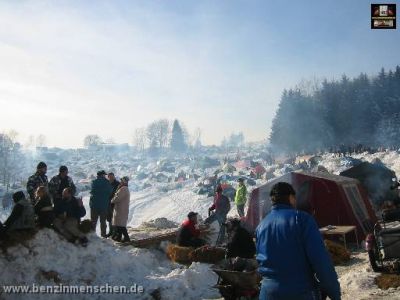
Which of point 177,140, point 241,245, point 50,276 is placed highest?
point 177,140

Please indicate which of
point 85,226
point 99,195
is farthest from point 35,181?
point 99,195

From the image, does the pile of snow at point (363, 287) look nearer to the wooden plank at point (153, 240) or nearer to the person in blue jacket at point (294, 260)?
the person in blue jacket at point (294, 260)

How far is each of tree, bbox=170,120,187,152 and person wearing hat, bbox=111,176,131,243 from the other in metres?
100

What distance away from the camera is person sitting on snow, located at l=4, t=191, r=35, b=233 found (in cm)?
826

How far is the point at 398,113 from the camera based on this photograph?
2311 inches

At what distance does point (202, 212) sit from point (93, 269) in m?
20.1

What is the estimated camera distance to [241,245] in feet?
26.4

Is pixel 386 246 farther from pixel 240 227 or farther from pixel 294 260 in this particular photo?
pixel 294 260

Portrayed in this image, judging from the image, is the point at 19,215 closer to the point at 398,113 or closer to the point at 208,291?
the point at 208,291

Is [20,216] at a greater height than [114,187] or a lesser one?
lesser

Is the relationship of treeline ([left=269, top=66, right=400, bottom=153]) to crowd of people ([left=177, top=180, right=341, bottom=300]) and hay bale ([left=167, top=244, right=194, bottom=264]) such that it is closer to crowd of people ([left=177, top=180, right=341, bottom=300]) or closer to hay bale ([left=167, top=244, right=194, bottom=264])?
hay bale ([left=167, top=244, right=194, bottom=264])

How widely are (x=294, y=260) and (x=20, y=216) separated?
6.69 meters

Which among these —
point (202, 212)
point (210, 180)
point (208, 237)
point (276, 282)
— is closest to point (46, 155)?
point (210, 180)

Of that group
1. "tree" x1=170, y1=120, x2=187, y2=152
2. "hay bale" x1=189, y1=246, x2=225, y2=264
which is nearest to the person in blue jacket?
"hay bale" x1=189, y1=246, x2=225, y2=264
